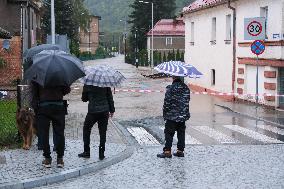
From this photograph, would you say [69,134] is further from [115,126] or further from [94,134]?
[115,126]

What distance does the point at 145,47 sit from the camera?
9419 cm

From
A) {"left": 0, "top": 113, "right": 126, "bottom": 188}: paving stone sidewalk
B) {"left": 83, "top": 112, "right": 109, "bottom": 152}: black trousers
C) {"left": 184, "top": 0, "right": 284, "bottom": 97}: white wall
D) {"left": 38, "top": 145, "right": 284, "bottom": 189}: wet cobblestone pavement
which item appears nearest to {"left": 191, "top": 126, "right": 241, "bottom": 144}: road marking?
{"left": 38, "top": 145, "right": 284, "bottom": 189}: wet cobblestone pavement

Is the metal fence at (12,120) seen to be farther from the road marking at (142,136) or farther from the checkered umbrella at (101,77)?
the road marking at (142,136)

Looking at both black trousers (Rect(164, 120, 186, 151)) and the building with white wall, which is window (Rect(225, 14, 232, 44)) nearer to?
the building with white wall

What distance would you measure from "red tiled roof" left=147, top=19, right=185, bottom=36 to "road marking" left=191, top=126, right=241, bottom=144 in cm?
6800

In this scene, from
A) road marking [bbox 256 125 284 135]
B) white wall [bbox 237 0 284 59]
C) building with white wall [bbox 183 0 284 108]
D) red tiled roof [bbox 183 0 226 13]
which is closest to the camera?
road marking [bbox 256 125 284 135]

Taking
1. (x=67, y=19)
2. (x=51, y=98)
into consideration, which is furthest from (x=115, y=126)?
(x=67, y=19)

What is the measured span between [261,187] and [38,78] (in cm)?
394

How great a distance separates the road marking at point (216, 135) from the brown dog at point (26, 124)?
4.60 meters

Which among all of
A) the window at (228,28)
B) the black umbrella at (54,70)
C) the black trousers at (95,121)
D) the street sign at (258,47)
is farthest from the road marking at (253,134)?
the window at (228,28)

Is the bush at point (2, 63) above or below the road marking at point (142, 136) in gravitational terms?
above

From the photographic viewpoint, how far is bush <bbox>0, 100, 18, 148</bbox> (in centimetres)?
1222

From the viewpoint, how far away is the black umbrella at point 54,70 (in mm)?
9375

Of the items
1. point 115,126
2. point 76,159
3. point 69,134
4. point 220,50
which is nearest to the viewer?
point 76,159
